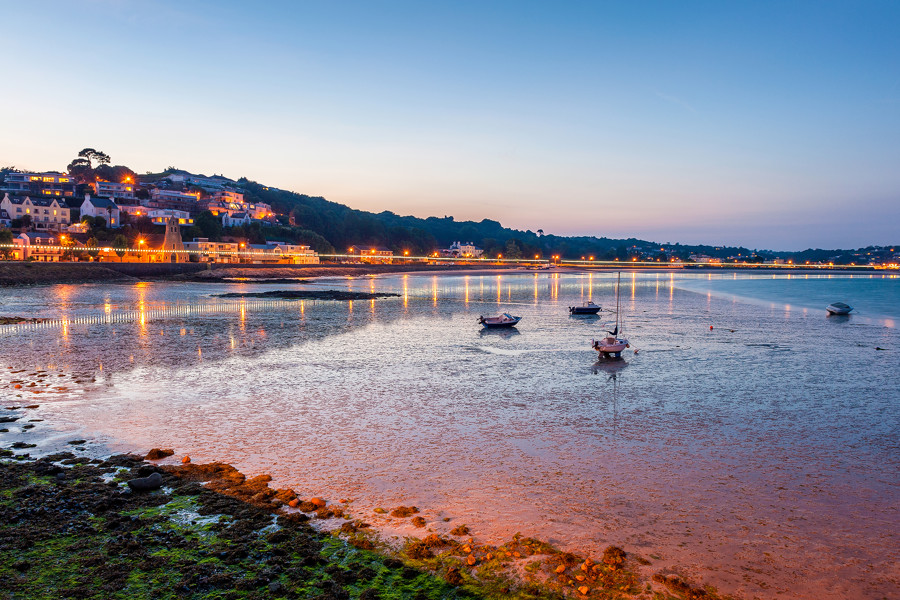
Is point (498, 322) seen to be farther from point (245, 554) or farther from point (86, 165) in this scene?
point (86, 165)

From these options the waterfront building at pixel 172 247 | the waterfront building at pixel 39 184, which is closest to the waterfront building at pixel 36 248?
the waterfront building at pixel 172 247

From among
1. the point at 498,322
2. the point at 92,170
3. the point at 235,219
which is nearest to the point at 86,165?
the point at 92,170

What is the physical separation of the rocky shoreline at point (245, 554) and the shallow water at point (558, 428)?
0.53m

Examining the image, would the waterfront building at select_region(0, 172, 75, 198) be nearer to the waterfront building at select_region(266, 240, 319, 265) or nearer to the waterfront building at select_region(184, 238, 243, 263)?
the waterfront building at select_region(184, 238, 243, 263)

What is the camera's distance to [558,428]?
12.4 m

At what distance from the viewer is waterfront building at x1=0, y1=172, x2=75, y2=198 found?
412 ft

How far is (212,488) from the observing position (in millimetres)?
8680

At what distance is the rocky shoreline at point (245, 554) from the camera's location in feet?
20.0

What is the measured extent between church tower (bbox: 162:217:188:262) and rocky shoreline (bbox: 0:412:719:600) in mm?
92923

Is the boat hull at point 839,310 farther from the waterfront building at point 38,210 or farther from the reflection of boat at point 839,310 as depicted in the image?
the waterfront building at point 38,210

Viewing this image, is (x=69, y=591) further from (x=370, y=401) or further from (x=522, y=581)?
(x=370, y=401)

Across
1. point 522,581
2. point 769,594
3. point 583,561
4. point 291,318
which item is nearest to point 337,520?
point 522,581

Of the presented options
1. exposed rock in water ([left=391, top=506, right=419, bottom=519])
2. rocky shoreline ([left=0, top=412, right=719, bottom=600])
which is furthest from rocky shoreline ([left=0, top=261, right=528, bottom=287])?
exposed rock in water ([left=391, top=506, right=419, bottom=519])

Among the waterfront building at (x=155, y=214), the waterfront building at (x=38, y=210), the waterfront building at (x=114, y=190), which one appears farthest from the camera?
the waterfront building at (x=114, y=190)
